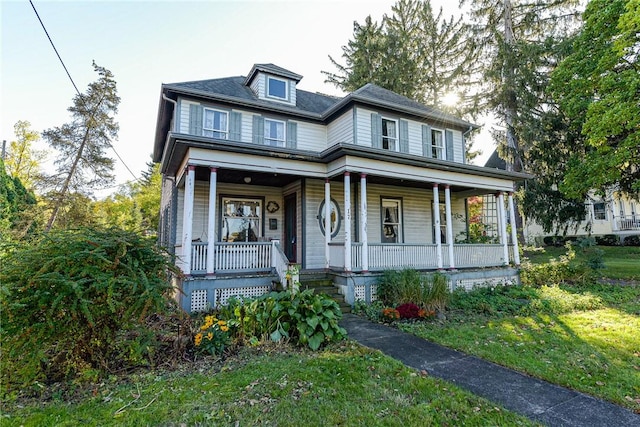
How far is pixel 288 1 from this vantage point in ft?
26.9

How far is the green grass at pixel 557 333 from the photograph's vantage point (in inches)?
157

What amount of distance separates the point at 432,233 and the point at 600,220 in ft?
68.8

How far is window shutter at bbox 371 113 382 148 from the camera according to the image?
1105 cm

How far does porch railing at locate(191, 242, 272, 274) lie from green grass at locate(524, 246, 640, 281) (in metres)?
12.8

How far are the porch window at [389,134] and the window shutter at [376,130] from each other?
298 millimetres

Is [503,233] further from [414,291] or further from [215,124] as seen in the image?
[215,124]

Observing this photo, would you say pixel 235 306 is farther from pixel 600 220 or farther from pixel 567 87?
pixel 600 220

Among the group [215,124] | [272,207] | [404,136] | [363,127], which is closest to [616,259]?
[404,136]

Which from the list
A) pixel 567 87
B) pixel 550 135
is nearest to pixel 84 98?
pixel 567 87

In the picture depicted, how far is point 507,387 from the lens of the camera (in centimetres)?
370

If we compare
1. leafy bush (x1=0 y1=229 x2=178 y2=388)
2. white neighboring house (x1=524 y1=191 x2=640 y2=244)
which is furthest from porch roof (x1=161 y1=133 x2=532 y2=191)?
white neighboring house (x1=524 y1=191 x2=640 y2=244)

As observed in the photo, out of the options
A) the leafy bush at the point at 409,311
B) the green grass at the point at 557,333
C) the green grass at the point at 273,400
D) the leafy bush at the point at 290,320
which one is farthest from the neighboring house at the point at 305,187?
the green grass at the point at 273,400

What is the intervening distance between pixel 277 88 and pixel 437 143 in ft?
21.4

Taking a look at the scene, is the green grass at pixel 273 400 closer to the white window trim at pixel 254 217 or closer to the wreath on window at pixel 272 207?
the white window trim at pixel 254 217
